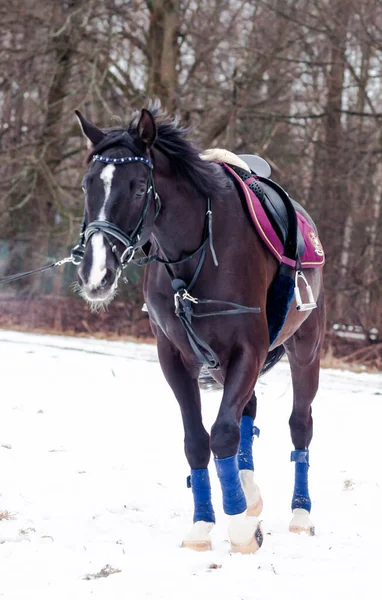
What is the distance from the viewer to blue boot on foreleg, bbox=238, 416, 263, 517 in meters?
5.02

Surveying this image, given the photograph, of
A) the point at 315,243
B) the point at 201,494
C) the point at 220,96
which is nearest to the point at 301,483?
the point at 201,494

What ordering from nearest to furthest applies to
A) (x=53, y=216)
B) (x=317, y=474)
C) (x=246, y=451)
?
A: (x=246, y=451) → (x=317, y=474) → (x=53, y=216)

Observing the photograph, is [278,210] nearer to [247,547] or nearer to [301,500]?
[301,500]

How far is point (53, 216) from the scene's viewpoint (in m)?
18.9

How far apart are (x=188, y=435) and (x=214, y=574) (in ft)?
3.31

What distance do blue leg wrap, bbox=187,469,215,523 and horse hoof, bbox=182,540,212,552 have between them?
221mm

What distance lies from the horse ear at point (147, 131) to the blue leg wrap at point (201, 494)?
1874 millimetres

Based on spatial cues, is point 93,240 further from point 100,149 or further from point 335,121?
point 335,121

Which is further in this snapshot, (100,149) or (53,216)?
(53,216)

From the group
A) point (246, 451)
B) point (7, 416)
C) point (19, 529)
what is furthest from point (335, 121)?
point (19, 529)

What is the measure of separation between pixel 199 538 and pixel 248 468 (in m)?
0.97

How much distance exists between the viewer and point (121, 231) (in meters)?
3.71

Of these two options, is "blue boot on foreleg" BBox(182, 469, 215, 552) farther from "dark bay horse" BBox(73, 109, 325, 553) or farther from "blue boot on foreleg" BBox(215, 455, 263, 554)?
"blue boot on foreleg" BBox(215, 455, 263, 554)

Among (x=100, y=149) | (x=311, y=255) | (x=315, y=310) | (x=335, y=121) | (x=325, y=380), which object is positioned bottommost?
(x=325, y=380)
